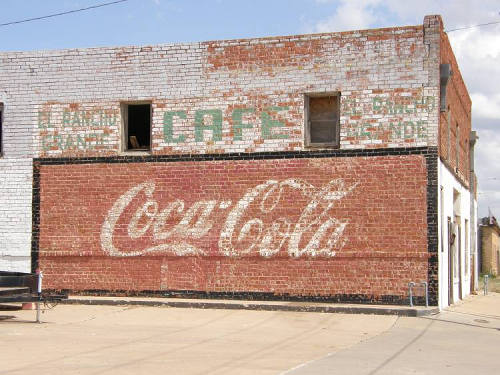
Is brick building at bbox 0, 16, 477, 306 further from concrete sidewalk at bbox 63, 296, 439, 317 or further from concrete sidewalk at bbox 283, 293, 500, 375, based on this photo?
concrete sidewalk at bbox 283, 293, 500, 375

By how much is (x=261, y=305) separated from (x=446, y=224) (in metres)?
5.18

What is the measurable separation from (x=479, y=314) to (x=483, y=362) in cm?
760

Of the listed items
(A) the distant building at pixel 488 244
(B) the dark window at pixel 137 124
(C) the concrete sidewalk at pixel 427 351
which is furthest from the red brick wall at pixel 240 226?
(A) the distant building at pixel 488 244

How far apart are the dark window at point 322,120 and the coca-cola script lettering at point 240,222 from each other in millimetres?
1034

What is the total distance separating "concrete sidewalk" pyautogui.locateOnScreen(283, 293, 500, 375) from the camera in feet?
31.3

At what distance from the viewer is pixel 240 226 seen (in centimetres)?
1745

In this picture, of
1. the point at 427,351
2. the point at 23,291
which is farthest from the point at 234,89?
the point at 427,351

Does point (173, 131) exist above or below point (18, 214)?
above

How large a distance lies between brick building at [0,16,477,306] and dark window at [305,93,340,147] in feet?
0.10

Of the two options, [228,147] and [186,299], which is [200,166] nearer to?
[228,147]

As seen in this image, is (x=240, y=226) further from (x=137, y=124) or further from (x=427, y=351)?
(x=427, y=351)

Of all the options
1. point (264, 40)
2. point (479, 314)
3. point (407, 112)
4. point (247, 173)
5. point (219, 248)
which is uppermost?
point (264, 40)

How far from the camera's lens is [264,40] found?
17.6 meters

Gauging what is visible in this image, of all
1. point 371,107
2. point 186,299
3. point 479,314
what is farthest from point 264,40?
point 479,314
